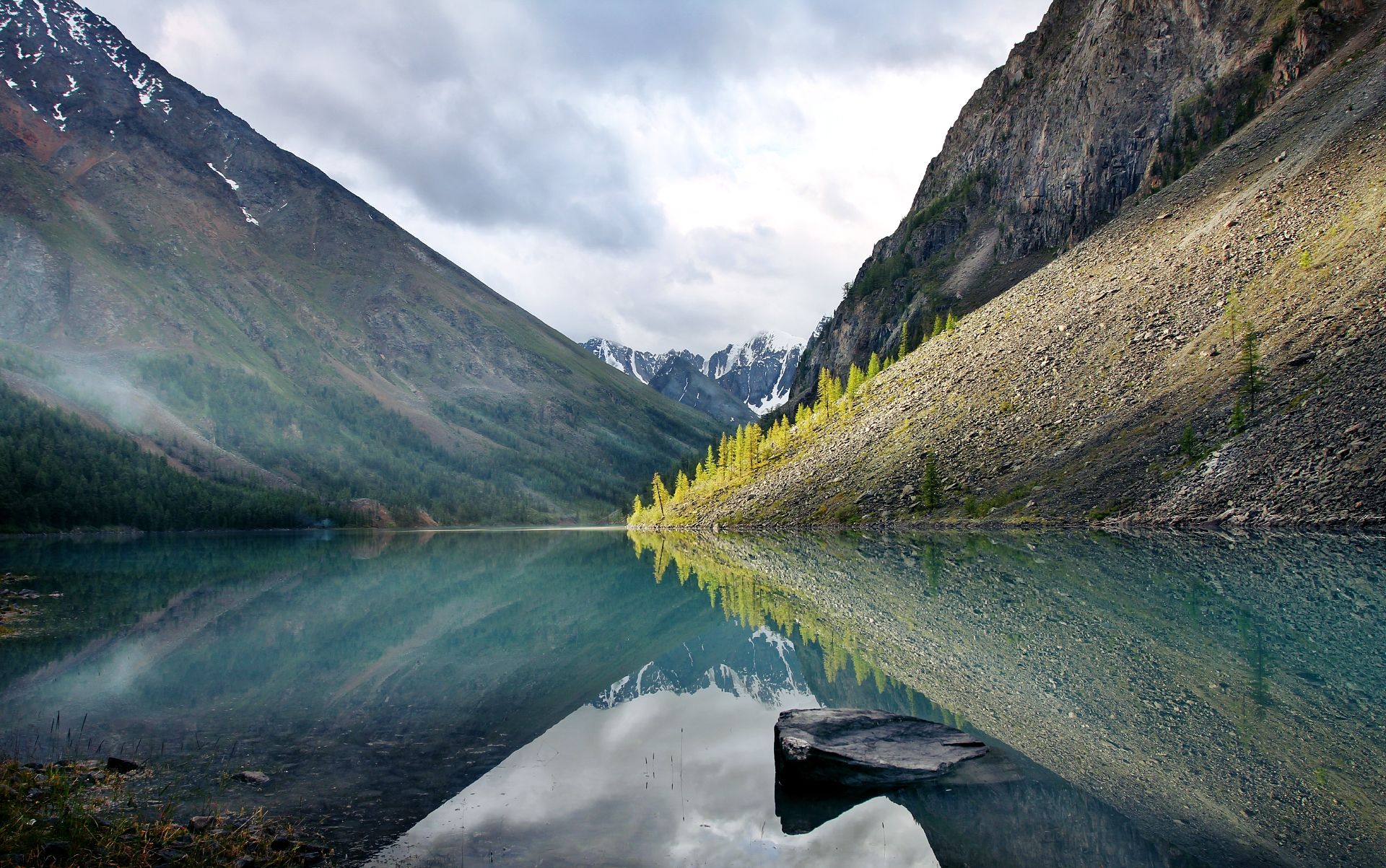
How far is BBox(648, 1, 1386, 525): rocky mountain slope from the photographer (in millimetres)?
53875

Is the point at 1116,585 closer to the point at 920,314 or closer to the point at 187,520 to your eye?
the point at 920,314

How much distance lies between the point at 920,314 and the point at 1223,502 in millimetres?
105660

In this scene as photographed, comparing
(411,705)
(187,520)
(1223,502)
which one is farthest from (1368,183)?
(187,520)

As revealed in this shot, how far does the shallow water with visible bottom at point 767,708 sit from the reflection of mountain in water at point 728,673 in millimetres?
153

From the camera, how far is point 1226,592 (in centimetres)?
2692

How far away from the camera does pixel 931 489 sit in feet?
255

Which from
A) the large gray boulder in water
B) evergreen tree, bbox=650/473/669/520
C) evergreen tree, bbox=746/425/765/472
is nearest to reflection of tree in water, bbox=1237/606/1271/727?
the large gray boulder in water

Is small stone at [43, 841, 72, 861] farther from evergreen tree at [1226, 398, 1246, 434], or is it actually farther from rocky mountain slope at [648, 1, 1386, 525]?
evergreen tree at [1226, 398, 1246, 434]

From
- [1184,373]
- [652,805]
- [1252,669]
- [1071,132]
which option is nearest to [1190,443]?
[1184,373]

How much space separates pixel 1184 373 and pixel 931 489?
27.6 meters

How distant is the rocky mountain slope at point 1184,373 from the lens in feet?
177

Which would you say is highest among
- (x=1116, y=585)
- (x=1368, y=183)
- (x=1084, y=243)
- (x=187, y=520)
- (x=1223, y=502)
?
(x=1084, y=243)

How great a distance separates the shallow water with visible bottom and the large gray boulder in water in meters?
0.37

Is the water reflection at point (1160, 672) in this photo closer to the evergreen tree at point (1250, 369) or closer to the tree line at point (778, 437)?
the evergreen tree at point (1250, 369)
